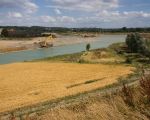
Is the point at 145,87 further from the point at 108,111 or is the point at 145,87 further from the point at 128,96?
the point at 108,111

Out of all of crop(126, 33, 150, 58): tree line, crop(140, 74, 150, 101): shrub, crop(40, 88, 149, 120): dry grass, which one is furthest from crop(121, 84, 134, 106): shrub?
crop(126, 33, 150, 58): tree line

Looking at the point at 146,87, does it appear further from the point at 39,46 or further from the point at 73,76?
the point at 39,46

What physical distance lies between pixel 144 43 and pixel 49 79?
4154cm

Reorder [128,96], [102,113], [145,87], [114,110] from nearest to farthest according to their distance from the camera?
[102,113] → [114,110] → [145,87] → [128,96]

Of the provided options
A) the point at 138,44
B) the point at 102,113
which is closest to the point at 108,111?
the point at 102,113

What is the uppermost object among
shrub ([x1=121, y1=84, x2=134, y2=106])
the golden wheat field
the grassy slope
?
shrub ([x1=121, y1=84, x2=134, y2=106])

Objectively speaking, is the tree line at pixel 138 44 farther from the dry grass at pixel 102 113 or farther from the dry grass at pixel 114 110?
the dry grass at pixel 102 113

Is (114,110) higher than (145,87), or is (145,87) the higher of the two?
(145,87)

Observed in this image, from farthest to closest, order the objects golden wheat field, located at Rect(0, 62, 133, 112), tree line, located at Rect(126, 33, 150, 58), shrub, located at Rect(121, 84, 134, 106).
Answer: tree line, located at Rect(126, 33, 150, 58) → golden wheat field, located at Rect(0, 62, 133, 112) → shrub, located at Rect(121, 84, 134, 106)

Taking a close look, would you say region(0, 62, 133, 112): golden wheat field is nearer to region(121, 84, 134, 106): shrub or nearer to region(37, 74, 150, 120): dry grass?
region(121, 84, 134, 106): shrub

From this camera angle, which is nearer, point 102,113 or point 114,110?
point 102,113

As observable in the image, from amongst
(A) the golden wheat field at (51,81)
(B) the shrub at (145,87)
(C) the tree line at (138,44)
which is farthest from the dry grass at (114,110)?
(C) the tree line at (138,44)

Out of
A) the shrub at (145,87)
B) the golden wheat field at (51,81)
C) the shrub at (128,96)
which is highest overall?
the shrub at (145,87)

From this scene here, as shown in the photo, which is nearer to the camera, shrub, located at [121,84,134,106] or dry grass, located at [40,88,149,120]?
dry grass, located at [40,88,149,120]
